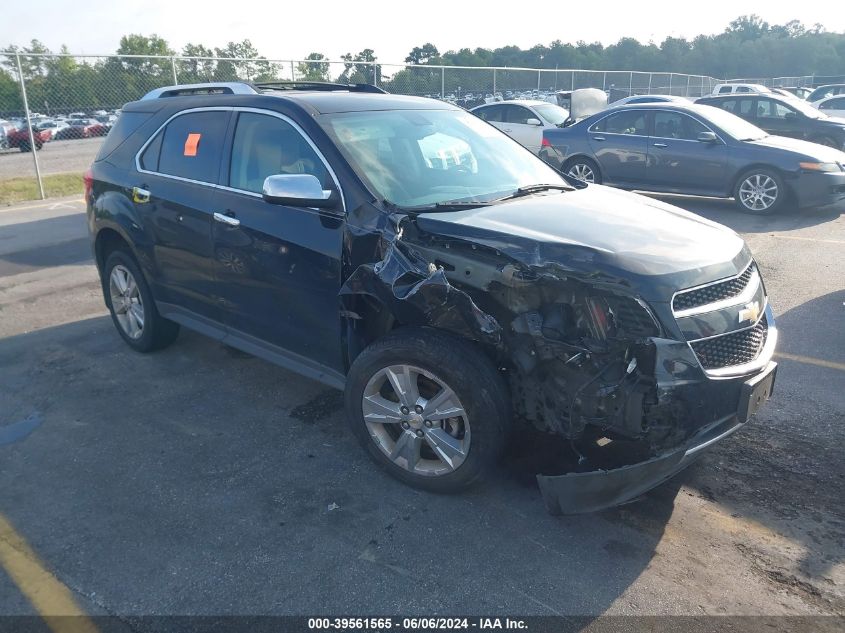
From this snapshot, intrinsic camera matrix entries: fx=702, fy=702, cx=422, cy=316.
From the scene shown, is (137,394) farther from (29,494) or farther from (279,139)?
(279,139)

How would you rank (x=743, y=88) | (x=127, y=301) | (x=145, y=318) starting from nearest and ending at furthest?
1. (x=145, y=318)
2. (x=127, y=301)
3. (x=743, y=88)

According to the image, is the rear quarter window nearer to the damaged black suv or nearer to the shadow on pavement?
the damaged black suv

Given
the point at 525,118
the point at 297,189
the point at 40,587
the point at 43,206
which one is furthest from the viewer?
the point at 525,118

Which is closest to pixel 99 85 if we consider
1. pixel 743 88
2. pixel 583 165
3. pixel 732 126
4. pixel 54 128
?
pixel 583 165

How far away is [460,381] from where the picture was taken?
3.29 metres

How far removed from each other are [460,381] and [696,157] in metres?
9.34

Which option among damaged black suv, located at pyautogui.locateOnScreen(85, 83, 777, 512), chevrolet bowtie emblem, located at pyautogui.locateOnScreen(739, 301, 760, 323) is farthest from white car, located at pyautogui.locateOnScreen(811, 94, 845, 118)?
chevrolet bowtie emblem, located at pyautogui.locateOnScreen(739, 301, 760, 323)

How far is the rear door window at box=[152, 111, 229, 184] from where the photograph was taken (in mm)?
4609

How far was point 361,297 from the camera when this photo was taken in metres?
3.74

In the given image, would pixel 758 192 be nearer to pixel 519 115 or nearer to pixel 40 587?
pixel 519 115

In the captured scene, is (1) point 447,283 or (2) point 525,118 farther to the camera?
(2) point 525,118

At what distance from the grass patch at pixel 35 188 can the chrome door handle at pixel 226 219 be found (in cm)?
1122

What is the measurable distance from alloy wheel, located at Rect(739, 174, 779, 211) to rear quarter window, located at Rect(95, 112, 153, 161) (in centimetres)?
904

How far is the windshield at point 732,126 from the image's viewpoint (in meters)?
11.1
